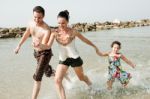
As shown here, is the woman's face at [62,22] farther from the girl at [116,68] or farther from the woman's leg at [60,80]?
the girl at [116,68]

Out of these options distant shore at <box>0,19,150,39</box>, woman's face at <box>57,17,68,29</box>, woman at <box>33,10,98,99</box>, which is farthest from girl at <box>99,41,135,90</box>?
distant shore at <box>0,19,150,39</box>

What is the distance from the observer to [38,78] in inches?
320

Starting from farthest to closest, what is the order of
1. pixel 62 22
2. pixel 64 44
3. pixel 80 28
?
pixel 80 28, pixel 64 44, pixel 62 22

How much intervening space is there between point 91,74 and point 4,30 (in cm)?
3724

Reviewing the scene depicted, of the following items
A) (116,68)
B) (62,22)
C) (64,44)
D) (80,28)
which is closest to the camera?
(62,22)

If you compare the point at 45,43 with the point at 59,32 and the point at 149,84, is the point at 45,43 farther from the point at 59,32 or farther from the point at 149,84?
the point at 149,84

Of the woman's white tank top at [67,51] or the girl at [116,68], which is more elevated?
the woman's white tank top at [67,51]

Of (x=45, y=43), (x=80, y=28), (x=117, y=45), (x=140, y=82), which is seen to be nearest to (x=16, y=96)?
(x=45, y=43)

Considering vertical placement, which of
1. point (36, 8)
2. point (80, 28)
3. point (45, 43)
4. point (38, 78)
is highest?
point (36, 8)

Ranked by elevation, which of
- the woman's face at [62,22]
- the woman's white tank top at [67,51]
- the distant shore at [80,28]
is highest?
the woman's face at [62,22]

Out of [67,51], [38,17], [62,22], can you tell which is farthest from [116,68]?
[38,17]

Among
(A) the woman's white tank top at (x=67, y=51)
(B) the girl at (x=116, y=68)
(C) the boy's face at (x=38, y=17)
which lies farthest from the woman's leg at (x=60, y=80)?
(B) the girl at (x=116, y=68)

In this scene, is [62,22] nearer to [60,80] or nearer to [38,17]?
[38,17]

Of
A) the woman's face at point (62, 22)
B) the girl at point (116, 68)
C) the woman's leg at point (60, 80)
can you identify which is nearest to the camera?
the woman's face at point (62, 22)
